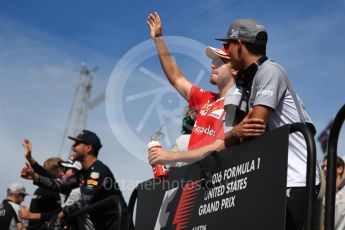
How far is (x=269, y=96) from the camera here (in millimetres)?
3779

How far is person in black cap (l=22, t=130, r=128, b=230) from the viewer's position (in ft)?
23.7

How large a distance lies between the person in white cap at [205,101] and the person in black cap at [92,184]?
67.8 inches

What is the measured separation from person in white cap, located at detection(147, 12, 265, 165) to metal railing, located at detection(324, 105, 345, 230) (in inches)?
17.1

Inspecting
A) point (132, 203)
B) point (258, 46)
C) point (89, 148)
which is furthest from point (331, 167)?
point (89, 148)

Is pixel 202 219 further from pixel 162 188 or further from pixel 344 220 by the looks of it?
pixel 344 220

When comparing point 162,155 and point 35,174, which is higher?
point 35,174

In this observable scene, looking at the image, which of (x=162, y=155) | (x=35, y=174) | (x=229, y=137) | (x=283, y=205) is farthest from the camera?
(x=35, y=174)

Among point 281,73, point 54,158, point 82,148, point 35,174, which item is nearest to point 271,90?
point 281,73

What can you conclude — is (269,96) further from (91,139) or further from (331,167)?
(91,139)

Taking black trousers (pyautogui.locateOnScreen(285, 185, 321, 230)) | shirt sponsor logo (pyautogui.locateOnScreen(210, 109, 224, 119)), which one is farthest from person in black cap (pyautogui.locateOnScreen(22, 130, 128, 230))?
black trousers (pyautogui.locateOnScreen(285, 185, 321, 230))

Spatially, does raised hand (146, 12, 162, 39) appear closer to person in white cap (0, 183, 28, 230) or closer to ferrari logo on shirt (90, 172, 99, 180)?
ferrari logo on shirt (90, 172, 99, 180)

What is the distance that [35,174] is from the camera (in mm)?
8633

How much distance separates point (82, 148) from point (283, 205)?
16.4ft

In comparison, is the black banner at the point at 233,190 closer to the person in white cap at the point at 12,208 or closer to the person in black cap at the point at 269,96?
the person in black cap at the point at 269,96
